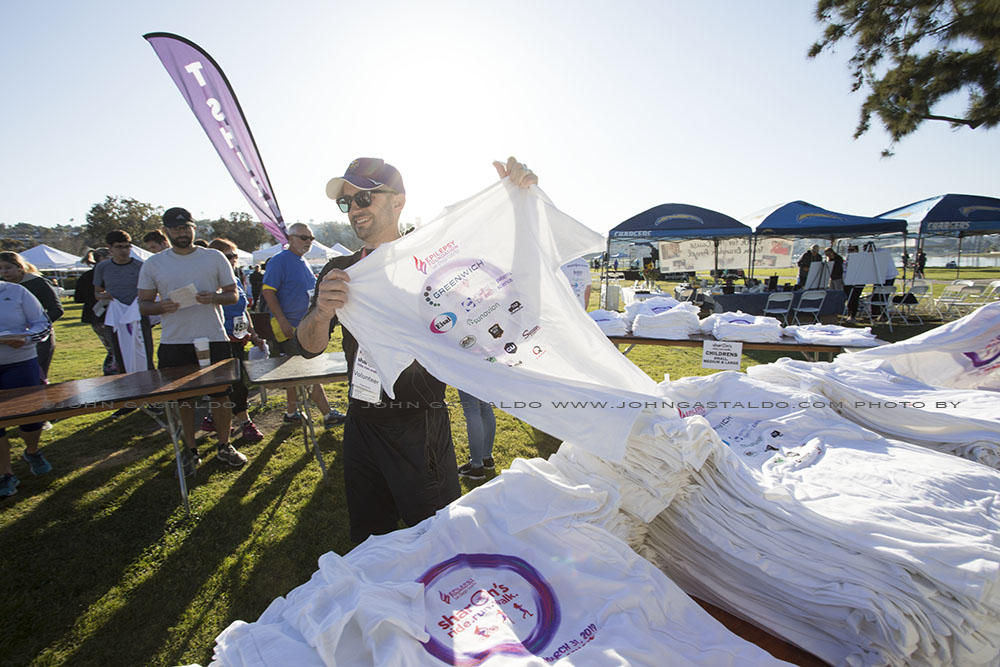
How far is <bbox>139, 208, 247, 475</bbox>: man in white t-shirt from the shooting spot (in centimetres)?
342

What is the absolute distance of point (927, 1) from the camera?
1106cm

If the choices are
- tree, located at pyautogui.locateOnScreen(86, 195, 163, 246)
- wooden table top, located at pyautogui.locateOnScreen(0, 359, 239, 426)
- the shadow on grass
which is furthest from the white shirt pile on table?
tree, located at pyautogui.locateOnScreen(86, 195, 163, 246)

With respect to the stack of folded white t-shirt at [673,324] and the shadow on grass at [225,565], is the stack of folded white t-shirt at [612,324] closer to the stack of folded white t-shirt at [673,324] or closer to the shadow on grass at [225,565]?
the stack of folded white t-shirt at [673,324]

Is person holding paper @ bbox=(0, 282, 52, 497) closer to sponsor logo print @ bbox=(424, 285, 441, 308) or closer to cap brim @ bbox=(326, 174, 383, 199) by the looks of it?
cap brim @ bbox=(326, 174, 383, 199)

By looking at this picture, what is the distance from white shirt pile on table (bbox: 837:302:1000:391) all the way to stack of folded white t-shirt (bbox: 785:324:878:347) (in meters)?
1.76

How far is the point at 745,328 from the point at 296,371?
4.38 m

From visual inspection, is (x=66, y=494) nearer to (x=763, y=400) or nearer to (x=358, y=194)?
(x=358, y=194)

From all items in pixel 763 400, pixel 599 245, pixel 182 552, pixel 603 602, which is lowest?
pixel 182 552

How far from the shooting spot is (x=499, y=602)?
1.03m

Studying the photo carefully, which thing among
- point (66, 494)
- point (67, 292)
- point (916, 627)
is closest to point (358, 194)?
point (916, 627)

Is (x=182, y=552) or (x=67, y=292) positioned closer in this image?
(x=182, y=552)

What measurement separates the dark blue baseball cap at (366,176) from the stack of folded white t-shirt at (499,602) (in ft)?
4.47

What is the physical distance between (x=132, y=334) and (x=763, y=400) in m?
6.18

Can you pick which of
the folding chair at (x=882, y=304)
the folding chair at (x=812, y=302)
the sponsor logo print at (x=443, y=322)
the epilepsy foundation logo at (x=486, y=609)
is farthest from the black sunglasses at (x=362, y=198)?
the folding chair at (x=882, y=304)
